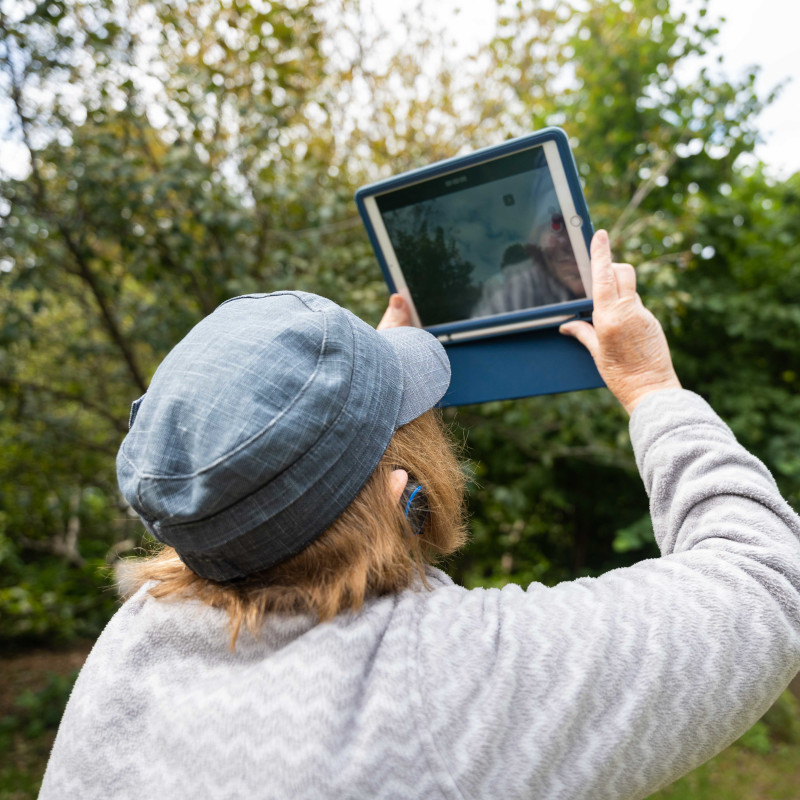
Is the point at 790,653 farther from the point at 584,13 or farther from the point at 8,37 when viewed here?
the point at 584,13

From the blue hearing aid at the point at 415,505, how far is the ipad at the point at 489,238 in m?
0.54

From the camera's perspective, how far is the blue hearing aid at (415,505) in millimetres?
928

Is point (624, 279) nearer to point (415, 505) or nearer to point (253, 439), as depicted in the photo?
point (415, 505)

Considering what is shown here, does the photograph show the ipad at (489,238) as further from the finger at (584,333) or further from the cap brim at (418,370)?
the cap brim at (418,370)

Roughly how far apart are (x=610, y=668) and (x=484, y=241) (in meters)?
0.90

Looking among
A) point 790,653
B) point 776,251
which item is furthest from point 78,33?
point 776,251

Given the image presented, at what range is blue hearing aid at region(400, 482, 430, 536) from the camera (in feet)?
3.04

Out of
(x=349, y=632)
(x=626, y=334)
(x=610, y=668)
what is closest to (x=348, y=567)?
(x=349, y=632)

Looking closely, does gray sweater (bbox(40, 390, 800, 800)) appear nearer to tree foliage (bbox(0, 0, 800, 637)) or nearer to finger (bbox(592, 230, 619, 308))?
finger (bbox(592, 230, 619, 308))

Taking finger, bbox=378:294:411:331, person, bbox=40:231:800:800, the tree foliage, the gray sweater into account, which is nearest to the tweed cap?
person, bbox=40:231:800:800

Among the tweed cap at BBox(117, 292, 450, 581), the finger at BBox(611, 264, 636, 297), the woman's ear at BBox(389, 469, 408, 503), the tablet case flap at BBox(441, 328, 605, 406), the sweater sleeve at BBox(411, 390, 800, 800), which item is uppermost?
the tweed cap at BBox(117, 292, 450, 581)

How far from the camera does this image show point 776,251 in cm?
395

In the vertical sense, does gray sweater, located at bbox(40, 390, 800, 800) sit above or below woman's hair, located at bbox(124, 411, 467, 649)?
below

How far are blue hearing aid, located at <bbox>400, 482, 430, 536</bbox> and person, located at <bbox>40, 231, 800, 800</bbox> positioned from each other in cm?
2
